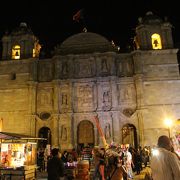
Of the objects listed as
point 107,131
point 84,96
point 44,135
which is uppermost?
point 84,96

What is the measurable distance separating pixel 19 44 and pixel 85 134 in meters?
13.1

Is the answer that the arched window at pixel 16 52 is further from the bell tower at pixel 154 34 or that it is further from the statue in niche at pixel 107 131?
the bell tower at pixel 154 34

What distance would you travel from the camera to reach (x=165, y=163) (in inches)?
167

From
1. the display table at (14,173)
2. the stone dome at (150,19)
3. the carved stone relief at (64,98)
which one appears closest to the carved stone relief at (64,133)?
the carved stone relief at (64,98)

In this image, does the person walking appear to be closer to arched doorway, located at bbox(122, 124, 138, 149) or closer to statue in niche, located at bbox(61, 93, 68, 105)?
arched doorway, located at bbox(122, 124, 138, 149)

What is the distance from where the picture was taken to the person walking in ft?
13.5

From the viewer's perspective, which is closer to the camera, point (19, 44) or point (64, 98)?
point (64, 98)

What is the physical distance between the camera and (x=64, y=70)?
26641mm

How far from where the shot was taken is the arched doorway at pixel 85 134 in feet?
82.2

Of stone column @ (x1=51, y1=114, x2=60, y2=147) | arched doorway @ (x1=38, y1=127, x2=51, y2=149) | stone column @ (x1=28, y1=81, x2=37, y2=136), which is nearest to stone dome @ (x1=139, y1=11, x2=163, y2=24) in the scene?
stone column @ (x1=28, y1=81, x2=37, y2=136)

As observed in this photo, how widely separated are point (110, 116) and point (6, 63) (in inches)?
528

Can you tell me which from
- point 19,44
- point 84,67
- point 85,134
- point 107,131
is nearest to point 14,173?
point 107,131

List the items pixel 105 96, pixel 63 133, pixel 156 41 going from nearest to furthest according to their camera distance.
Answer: pixel 63 133 → pixel 105 96 → pixel 156 41

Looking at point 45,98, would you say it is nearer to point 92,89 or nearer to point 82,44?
point 92,89
